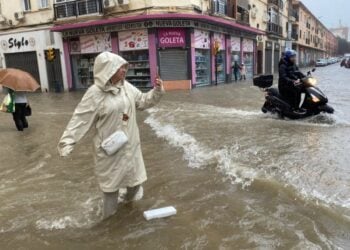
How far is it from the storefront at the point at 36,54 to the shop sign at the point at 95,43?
1.72 metres

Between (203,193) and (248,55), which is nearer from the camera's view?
(203,193)

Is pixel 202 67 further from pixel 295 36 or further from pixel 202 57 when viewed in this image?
pixel 295 36

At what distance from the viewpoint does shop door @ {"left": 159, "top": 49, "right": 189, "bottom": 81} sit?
20.3 m

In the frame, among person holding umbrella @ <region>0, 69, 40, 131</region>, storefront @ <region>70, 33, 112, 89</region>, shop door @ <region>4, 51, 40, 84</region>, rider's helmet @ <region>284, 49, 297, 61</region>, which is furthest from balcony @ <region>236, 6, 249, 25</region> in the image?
person holding umbrella @ <region>0, 69, 40, 131</region>

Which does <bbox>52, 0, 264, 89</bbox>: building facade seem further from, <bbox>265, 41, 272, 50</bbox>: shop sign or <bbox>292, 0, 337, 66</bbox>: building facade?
<bbox>292, 0, 337, 66</bbox>: building facade

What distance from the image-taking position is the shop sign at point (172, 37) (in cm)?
1995

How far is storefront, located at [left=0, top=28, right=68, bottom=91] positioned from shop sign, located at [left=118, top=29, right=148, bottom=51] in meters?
4.55

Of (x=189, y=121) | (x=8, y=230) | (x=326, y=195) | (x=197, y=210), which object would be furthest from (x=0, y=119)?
(x=326, y=195)

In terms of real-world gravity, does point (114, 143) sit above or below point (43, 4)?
below

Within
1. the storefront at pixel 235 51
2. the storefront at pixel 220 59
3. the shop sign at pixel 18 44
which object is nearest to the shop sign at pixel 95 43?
the shop sign at pixel 18 44

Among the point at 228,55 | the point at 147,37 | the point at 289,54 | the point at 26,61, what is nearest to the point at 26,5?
the point at 26,61

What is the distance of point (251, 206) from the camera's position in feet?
13.8

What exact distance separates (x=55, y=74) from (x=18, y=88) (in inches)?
600

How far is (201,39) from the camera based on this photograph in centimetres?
2152
